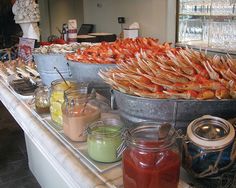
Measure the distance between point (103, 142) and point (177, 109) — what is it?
0.66ft

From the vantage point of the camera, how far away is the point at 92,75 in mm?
1132

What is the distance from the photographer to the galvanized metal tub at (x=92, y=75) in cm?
112

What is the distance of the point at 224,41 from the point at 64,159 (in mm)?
3217

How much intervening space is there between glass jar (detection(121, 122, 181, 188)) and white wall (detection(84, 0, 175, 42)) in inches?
150

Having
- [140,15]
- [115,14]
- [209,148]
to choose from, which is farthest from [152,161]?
[115,14]

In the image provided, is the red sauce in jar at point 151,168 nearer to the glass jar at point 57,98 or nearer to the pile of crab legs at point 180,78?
the pile of crab legs at point 180,78

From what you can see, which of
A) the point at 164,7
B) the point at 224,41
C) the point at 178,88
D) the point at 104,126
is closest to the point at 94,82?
the point at 104,126

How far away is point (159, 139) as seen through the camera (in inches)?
23.7

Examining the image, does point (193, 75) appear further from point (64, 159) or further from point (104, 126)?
point (64, 159)

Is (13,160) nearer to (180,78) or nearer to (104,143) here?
(104,143)

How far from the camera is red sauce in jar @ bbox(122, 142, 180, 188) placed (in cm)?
57

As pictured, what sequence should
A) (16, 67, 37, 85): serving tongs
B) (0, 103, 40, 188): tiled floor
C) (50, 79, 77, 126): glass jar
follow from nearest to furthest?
(50, 79, 77, 126): glass jar, (16, 67, 37, 85): serving tongs, (0, 103, 40, 188): tiled floor

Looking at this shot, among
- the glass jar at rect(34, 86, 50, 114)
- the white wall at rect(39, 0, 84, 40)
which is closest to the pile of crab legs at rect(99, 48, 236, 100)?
the glass jar at rect(34, 86, 50, 114)

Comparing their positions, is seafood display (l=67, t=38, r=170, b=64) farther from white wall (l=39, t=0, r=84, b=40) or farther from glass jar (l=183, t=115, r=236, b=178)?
white wall (l=39, t=0, r=84, b=40)
